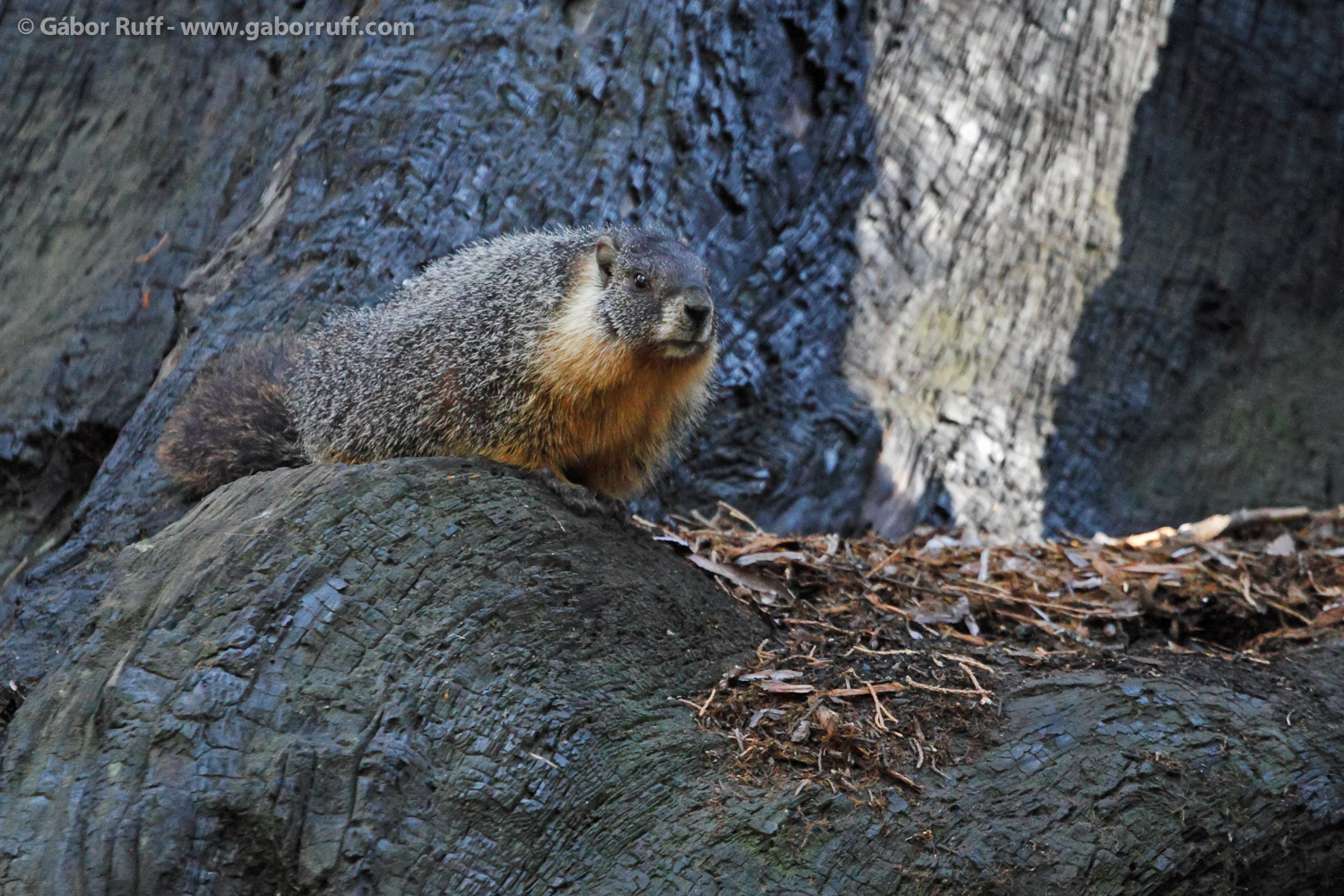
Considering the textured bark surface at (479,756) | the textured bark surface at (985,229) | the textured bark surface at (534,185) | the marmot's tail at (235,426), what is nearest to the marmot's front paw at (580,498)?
the textured bark surface at (479,756)

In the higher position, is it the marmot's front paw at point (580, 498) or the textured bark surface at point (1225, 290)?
the textured bark surface at point (1225, 290)

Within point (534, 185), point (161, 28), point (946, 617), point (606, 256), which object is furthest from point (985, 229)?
point (161, 28)

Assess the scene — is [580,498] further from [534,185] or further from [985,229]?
[985,229]

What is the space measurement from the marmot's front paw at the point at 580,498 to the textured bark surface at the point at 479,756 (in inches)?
14.3

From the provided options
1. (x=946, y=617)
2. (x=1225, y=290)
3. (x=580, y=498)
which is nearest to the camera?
(x=580, y=498)

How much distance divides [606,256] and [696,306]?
0.56 m

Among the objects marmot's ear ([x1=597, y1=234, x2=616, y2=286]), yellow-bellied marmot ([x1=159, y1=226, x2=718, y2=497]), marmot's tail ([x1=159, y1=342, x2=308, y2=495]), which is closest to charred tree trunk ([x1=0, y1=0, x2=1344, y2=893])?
marmot's tail ([x1=159, y1=342, x2=308, y2=495])

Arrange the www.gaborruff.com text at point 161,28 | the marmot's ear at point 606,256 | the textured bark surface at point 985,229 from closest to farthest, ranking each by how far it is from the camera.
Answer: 1. the marmot's ear at point 606,256
2. the www.gaborruff.com text at point 161,28
3. the textured bark surface at point 985,229

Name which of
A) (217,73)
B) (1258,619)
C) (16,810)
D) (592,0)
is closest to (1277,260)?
(1258,619)

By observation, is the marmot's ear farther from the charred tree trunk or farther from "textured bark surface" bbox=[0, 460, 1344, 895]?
"textured bark surface" bbox=[0, 460, 1344, 895]

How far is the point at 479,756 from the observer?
138 inches

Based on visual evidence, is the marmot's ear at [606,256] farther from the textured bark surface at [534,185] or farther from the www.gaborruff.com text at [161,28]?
the www.gaborruff.com text at [161,28]

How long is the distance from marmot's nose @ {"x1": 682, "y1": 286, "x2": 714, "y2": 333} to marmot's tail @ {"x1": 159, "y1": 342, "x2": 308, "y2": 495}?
2.07 m

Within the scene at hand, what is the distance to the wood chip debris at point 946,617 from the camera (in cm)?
384
